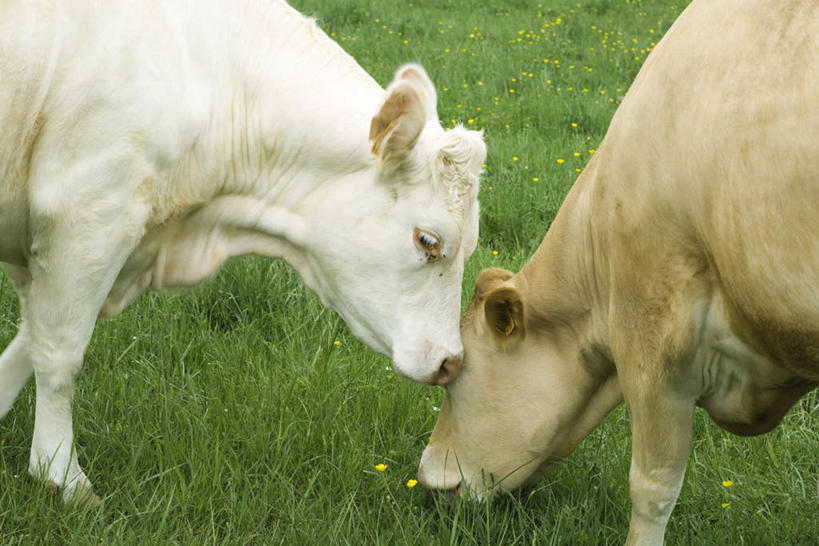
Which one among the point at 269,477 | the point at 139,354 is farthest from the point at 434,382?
the point at 139,354

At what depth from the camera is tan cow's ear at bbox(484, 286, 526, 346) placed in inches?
126

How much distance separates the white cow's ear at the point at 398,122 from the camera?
10.2 feet

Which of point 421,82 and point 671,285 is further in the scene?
point 421,82

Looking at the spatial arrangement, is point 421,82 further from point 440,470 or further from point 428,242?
point 440,470

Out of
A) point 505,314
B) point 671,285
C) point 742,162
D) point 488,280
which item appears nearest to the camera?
point 742,162

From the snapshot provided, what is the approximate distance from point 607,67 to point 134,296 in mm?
7113

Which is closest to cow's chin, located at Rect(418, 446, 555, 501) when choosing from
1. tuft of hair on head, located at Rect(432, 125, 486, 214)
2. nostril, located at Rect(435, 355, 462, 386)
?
nostril, located at Rect(435, 355, 462, 386)

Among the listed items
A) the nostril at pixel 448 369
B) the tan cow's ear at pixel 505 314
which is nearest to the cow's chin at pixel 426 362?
the nostril at pixel 448 369

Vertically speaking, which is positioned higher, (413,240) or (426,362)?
(413,240)

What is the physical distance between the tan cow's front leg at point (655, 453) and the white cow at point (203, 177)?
2.40ft

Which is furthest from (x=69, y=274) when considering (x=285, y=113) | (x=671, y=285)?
(x=671, y=285)

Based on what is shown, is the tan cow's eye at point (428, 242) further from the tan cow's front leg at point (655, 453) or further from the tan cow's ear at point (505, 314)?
the tan cow's front leg at point (655, 453)

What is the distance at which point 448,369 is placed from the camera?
338 cm

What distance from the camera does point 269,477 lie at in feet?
11.3
